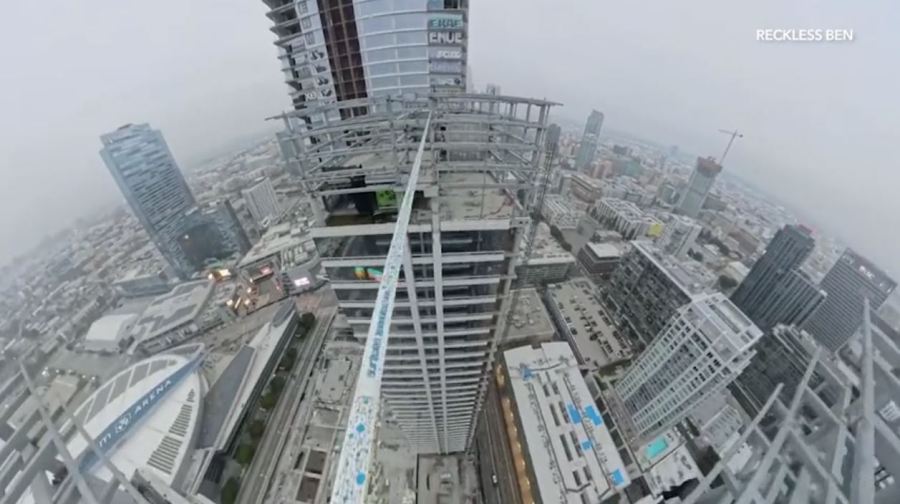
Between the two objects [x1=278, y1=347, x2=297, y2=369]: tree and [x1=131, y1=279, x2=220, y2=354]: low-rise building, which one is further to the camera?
[x1=131, y1=279, x2=220, y2=354]: low-rise building

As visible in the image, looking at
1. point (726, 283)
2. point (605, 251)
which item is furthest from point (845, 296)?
point (605, 251)

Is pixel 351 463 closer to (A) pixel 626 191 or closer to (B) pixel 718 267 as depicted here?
(B) pixel 718 267

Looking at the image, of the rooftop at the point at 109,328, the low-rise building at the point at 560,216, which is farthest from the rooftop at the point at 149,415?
the low-rise building at the point at 560,216

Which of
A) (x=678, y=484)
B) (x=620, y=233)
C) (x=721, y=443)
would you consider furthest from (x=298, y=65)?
(x=620, y=233)

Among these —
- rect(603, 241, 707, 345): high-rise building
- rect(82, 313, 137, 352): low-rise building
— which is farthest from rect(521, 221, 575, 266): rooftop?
rect(82, 313, 137, 352): low-rise building

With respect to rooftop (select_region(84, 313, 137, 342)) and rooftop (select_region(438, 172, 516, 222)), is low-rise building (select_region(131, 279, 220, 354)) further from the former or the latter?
rooftop (select_region(438, 172, 516, 222))

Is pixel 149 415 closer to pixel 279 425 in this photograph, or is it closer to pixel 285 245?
pixel 279 425
